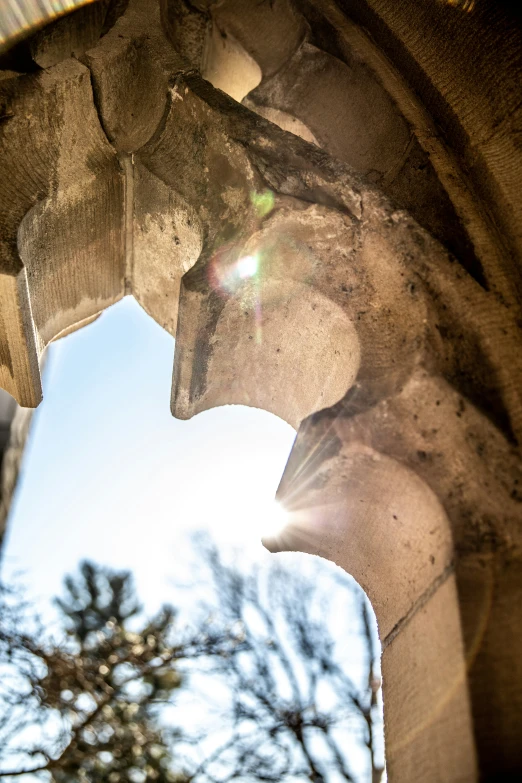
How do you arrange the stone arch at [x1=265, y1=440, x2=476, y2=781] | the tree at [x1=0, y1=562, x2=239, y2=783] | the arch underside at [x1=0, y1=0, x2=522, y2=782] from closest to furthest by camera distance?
1. the stone arch at [x1=265, y1=440, x2=476, y2=781]
2. the arch underside at [x1=0, y1=0, x2=522, y2=782]
3. the tree at [x1=0, y1=562, x2=239, y2=783]

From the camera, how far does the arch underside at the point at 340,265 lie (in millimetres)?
1479

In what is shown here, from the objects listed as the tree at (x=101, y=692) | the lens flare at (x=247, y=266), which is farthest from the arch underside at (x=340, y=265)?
the tree at (x=101, y=692)

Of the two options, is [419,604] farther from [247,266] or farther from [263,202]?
[263,202]

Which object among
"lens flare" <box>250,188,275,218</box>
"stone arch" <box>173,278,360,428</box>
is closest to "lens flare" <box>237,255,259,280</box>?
"stone arch" <box>173,278,360,428</box>

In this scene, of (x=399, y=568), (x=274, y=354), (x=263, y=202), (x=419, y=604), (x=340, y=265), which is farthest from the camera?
(x=274, y=354)

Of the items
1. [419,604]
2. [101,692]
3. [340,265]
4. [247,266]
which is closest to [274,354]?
[247,266]

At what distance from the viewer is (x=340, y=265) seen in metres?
1.95

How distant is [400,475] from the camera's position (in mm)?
1619

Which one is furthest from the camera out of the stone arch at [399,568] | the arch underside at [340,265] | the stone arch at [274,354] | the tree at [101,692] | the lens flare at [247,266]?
the tree at [101,692]

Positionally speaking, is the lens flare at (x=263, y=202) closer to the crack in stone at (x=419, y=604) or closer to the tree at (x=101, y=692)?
the crack in stone at (x=419, y=604)

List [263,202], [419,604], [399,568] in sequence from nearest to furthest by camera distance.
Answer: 1. [419,604]
2. [399,568]
3. [263,202]

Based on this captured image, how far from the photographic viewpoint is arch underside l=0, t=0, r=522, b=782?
148 centimetres

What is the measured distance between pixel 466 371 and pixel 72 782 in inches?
254

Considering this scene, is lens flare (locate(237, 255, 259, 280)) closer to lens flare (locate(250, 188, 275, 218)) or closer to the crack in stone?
lens flare (locate(250, 188, 275, 218))
